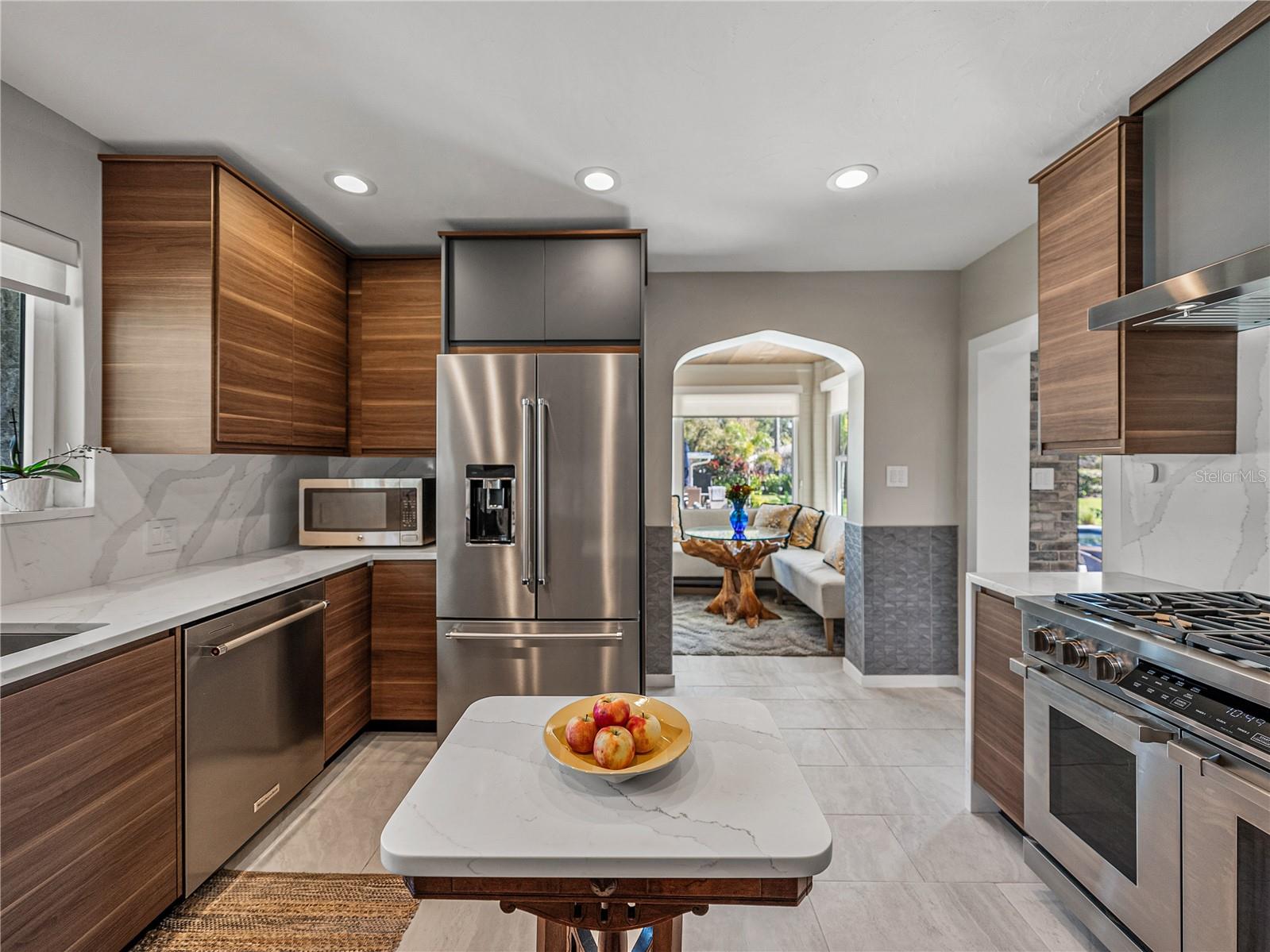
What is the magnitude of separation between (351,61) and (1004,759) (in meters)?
3.00

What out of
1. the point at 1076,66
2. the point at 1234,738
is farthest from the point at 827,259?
the point at 1234,738

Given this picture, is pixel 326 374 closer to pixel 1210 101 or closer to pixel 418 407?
pixel 418 407

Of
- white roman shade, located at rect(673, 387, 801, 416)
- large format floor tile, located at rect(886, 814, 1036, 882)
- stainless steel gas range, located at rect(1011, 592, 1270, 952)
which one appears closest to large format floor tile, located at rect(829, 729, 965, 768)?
large format floor tile, located at rect(886, 814, 1036, 882)

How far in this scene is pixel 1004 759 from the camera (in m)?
2.18

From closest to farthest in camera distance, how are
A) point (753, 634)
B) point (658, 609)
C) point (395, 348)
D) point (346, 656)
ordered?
point (346, 656) < point (395, 348) < point (658, 609) < point (753, 634)

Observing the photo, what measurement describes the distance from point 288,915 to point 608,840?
59.7 inches

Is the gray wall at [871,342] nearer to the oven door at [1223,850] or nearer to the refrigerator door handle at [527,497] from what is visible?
the refrigerator door handle at [527,497]

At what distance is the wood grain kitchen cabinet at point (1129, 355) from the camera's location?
192 cm

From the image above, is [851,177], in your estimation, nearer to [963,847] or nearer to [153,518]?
[963,847]

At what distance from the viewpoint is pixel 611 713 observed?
3.77 feet

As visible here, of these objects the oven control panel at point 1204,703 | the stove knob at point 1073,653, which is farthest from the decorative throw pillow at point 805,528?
the oven control panel at point 1204,703

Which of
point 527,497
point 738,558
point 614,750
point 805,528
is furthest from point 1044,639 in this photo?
point 805,528

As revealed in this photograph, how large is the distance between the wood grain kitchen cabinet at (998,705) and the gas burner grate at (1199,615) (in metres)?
0.30

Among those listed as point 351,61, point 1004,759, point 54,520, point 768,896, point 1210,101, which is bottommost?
point 1004,759
